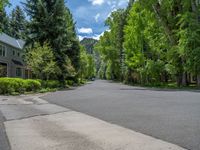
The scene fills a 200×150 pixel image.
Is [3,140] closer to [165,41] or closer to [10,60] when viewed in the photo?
[165,41]

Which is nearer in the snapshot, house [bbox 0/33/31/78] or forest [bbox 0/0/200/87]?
forest [bbox 0/0/200/87]

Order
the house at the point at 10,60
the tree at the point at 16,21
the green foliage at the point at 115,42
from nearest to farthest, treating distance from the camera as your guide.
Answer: the house at the point at 10,60 → the green foliage at the point at 115,42 → the tree at the point at 16,21

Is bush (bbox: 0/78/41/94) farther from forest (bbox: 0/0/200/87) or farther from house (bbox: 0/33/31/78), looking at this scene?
house (bbox: 0/33/31/78)

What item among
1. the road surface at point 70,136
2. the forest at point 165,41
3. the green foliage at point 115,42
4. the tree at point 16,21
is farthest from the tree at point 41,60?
the tree at point 16,21

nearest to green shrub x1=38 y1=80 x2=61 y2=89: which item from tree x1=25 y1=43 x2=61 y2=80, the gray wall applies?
tree x1=25 y1=43 x2=61 y2=80

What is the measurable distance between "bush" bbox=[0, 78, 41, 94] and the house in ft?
43.7

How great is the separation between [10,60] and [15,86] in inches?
866

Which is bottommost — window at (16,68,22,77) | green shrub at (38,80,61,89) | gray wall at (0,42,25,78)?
green shrub at (38,80,61,89)

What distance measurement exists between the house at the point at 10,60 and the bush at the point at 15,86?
1331 centimetres

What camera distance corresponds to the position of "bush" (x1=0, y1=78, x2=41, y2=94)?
81.5 ft

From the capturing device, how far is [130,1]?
66500 mm

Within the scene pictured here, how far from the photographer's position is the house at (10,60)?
43.6 meters

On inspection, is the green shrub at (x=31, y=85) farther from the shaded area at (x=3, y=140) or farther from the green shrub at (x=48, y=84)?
the shaded area at (x=3, y=140)

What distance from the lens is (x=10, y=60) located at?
4688 cm
